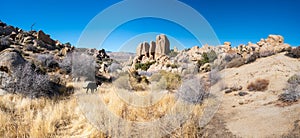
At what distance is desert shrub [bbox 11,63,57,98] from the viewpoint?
297 inches

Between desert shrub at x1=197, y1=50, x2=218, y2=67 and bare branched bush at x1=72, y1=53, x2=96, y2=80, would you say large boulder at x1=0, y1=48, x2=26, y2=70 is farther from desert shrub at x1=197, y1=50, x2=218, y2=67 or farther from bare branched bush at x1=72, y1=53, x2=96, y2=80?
desert shrub at x1=197, y1=50, x2=218, y2=67

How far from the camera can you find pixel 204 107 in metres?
6.89

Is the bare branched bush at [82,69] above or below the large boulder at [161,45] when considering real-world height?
below

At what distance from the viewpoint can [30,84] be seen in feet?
25.5

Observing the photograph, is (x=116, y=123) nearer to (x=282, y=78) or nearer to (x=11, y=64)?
(x=11, y=64)

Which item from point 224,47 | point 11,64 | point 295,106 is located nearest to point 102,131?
point 295,106

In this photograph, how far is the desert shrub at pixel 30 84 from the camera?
7539 mm

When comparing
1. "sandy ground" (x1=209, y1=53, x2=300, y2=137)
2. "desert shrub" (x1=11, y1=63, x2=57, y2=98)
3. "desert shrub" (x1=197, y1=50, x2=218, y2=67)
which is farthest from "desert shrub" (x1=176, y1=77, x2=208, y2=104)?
"desert shrub" (x1=197, y1=50, x2=218, y2=67)

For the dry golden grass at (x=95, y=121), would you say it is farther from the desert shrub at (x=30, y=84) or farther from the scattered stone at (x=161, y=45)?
the scattered stone at (x=161, y=45)

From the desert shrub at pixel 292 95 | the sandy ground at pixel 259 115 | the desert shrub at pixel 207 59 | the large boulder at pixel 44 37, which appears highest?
the large boulder at pixel 44 37

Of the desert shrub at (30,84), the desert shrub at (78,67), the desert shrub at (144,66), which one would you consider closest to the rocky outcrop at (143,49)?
the desert shrub at (144,66)

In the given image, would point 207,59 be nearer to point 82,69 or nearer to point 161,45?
point 161,45

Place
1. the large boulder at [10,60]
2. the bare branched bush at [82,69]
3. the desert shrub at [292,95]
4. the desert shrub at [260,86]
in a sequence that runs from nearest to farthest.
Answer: the desert shrub at [292,95] < the large boulder at [10,60] < the desert shrub at [260,86] < the bare branched bush at [82,69]

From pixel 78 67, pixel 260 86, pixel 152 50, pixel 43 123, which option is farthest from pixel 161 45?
pixel 43 123
